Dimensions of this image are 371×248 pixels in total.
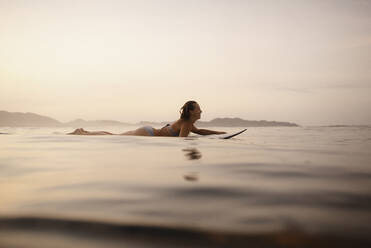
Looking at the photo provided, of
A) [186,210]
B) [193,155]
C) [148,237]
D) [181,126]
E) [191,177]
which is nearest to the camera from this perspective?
[148,237]

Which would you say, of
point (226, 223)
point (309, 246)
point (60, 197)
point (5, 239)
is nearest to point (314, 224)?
point (309, 246)

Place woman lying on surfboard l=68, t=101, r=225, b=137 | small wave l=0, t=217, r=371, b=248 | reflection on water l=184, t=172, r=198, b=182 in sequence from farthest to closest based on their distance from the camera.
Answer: woman lying on surfboard l=68, t=101, r=225, b=137
reflection on water l=184, t=172, r=198, b=182
small wave l=0, t=217, r=371, b=248

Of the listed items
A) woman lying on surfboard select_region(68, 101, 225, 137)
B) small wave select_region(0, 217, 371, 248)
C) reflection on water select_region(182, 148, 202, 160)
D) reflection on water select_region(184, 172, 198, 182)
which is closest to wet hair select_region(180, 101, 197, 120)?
woman lying on surfboard select_region(68, 101, 225, 137)

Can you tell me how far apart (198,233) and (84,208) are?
17.3 inches

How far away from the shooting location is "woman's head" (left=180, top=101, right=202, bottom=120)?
6084 mm

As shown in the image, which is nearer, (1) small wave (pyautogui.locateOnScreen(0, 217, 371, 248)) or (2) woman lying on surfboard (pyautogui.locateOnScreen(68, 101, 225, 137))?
(1) small wave (pyautogui.locateOnScreen(0, 217, 371, 248))

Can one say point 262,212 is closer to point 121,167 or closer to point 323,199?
point 323,199

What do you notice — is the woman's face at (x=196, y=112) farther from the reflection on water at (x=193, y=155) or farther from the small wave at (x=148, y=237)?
the small wave at (x=148, y=237)

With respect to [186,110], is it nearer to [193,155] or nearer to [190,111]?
[190,111]

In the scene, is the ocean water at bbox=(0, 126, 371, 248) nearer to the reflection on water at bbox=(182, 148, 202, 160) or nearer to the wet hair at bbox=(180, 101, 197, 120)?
the reflection on water at bbox=(182, 148, 202, 160)

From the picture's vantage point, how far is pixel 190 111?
240 inches

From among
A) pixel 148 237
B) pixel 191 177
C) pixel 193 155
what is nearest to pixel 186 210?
pixel 148 237

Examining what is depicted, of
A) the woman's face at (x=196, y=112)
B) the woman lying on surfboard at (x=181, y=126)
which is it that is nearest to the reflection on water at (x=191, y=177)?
the woman lying on surfboard at (x=181, y=126)

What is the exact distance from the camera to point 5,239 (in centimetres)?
64
